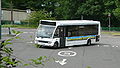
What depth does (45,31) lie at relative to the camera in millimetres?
23328

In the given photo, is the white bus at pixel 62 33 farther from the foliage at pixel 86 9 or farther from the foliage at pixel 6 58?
the foliage at pixel 86 9

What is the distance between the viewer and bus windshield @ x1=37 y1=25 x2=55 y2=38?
23219 mm

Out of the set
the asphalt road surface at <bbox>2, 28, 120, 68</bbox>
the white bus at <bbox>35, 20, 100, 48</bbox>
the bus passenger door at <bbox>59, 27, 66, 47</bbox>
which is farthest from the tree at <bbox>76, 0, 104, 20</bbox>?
the bus passenger door at <bbox>59, 27, 66, 47</bbox>

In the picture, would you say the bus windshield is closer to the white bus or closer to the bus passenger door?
the white bus

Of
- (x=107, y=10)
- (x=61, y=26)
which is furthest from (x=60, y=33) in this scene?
(x=107, y=10)

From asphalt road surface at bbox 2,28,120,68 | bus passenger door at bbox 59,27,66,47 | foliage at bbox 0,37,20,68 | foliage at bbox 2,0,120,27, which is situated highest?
foliage at bbox 2,0,120,27

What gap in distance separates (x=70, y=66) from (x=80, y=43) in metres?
10.7

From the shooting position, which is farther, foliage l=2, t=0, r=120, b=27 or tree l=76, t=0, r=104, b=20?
tree l=76, t=0, r=104, b=20

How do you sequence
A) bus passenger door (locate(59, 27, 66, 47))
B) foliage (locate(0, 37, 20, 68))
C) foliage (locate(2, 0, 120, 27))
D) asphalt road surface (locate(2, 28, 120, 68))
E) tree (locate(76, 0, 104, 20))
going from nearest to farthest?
1. foliage (locate(0, 37, 20, 68))
2. asphalt road surface (locate(2, 28, 120, 68))
3. bus passenger door (locate(59, 27, 66, 47))
4. foliage (locate(2, 0, 120, 27))
5. tree (locate(76, 0, 104, 20))

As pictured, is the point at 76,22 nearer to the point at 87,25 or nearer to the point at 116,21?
the point at 87,25

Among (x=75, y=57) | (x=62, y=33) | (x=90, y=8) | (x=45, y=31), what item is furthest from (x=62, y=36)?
(x=90, y=8)

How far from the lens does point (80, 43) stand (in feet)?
83.6

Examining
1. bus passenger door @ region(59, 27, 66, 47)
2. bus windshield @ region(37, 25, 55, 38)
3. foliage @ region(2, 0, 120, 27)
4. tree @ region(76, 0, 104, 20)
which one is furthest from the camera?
tree @ region(76, 0, 104, 20)

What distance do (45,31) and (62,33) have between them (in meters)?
1.46
